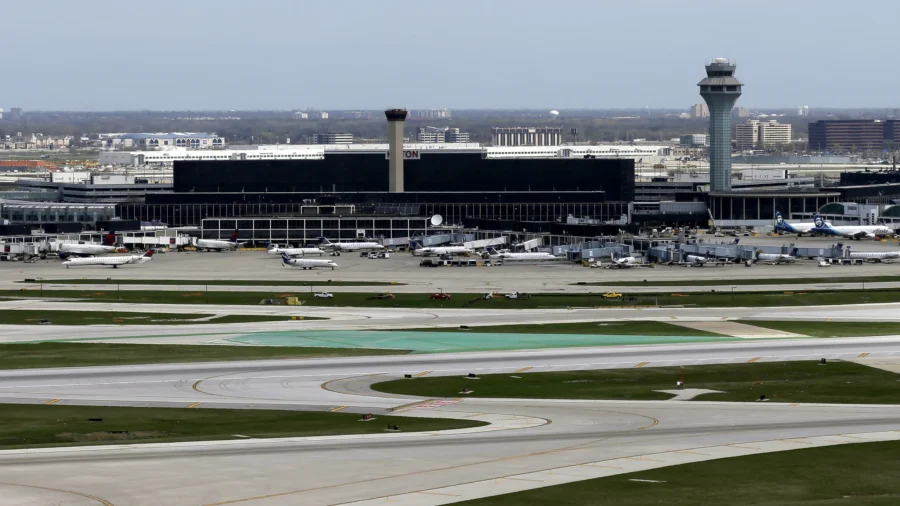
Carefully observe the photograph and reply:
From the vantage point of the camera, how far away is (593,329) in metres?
87.4

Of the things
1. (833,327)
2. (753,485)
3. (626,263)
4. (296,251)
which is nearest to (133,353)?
(833,327)

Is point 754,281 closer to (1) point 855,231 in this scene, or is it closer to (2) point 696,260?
(2) point 696,260

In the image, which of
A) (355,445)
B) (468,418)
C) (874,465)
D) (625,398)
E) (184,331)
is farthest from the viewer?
(184,331)

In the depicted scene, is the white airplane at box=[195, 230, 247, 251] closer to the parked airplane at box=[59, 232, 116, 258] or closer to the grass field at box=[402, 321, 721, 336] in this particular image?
the parked airplane at box=[59, 232, 116, 258]

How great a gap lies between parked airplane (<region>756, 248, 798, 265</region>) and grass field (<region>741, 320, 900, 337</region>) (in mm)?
53320

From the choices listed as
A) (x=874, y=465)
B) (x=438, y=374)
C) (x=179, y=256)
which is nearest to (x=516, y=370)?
(x=438, y=374)

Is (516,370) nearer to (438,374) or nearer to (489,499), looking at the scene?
(438,374)

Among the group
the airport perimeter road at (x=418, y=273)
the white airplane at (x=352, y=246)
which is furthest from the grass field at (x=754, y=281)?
the white airplane at (x=352, y=246)

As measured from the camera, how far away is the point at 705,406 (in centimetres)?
5566

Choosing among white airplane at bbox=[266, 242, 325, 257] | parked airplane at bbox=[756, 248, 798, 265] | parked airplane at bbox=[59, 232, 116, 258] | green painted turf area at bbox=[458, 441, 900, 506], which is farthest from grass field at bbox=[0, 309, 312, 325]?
parked airplane at bbox=[756, 248, 798, 265]

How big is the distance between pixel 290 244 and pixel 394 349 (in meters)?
108

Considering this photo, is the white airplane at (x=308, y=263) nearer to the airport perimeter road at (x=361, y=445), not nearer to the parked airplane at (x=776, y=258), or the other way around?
the parked airplane at (x=776, y=258)

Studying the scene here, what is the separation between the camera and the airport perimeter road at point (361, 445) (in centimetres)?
3906

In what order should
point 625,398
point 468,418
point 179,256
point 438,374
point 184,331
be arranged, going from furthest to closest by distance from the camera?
point 179,256 < point 184,331 < point 438,374 < point 625,398 < point 468,418
